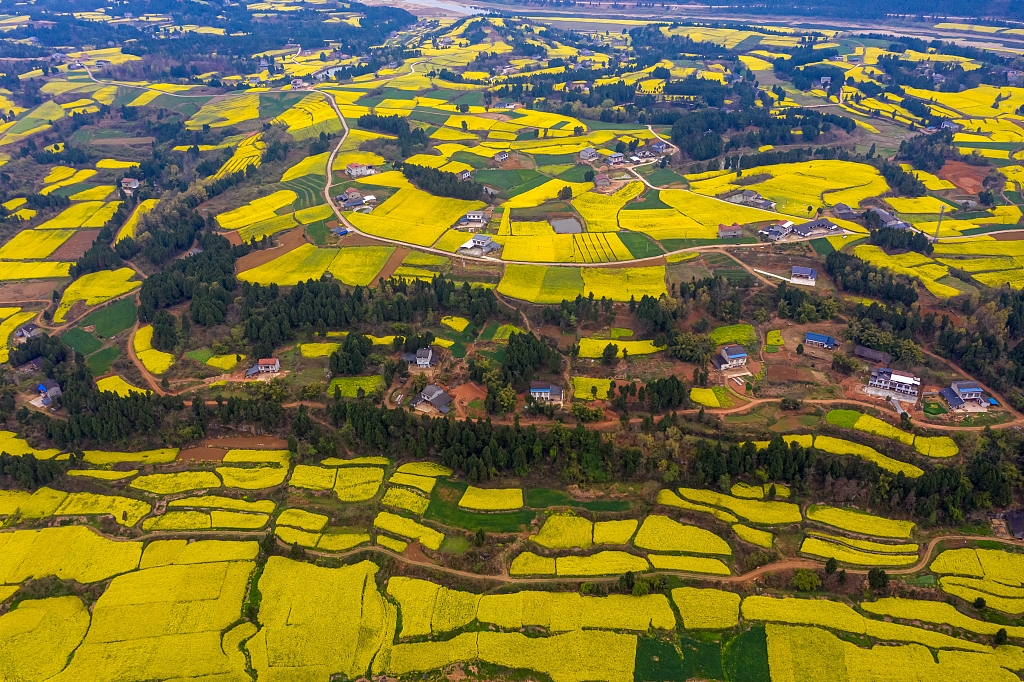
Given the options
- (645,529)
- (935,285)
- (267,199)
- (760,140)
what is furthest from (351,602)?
(760,140)

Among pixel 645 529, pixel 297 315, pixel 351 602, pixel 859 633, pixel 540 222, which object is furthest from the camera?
pixel 540 222

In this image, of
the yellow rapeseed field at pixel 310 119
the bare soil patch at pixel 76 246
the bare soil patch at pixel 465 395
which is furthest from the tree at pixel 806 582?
the yellow rapeseed field at pixel 310 119

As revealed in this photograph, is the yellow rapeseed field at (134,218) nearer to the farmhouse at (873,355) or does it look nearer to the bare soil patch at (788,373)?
the bare soil patch at (788,373)

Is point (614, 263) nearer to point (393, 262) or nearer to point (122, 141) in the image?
point (393, 262)

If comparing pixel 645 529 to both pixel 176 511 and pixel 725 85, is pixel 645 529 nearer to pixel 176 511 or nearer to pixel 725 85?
pixel 176 511

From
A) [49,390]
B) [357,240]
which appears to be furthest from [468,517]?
[357,240]
